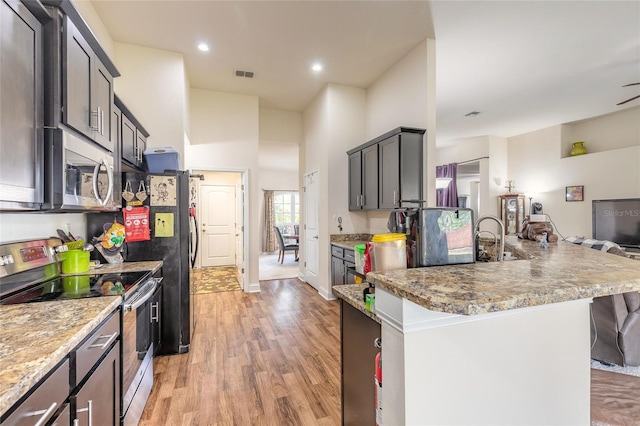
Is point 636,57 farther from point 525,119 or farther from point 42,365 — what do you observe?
point 42,365

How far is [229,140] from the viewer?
4.72 metres

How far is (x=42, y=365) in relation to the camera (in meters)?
0.80

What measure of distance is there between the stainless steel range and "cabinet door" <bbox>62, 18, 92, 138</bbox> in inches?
29.6

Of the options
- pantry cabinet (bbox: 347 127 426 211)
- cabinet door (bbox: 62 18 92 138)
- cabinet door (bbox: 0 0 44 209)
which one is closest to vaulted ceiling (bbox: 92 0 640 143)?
pantry cabinet (bbox: 347 127 426 211)

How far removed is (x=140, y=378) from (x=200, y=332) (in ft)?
4.51

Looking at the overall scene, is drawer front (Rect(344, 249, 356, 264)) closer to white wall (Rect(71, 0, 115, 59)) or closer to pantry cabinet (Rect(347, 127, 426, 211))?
pantry cabinet (Rect(347, 127, 426, 211))

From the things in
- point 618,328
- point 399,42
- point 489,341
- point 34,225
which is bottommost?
point 618,328

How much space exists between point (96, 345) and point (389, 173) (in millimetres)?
3222

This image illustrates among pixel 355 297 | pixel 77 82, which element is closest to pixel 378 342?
pixel 355 297

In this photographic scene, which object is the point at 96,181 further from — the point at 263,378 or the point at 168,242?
the point at 263,378

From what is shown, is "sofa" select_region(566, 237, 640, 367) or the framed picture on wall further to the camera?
the framed picture on wall

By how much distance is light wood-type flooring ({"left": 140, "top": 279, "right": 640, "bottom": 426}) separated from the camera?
132cm

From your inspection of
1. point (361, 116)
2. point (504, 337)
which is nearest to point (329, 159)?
point (361, 116)

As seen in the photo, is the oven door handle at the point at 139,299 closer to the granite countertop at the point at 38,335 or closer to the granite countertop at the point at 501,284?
the granite countertop at the point at 38,335
